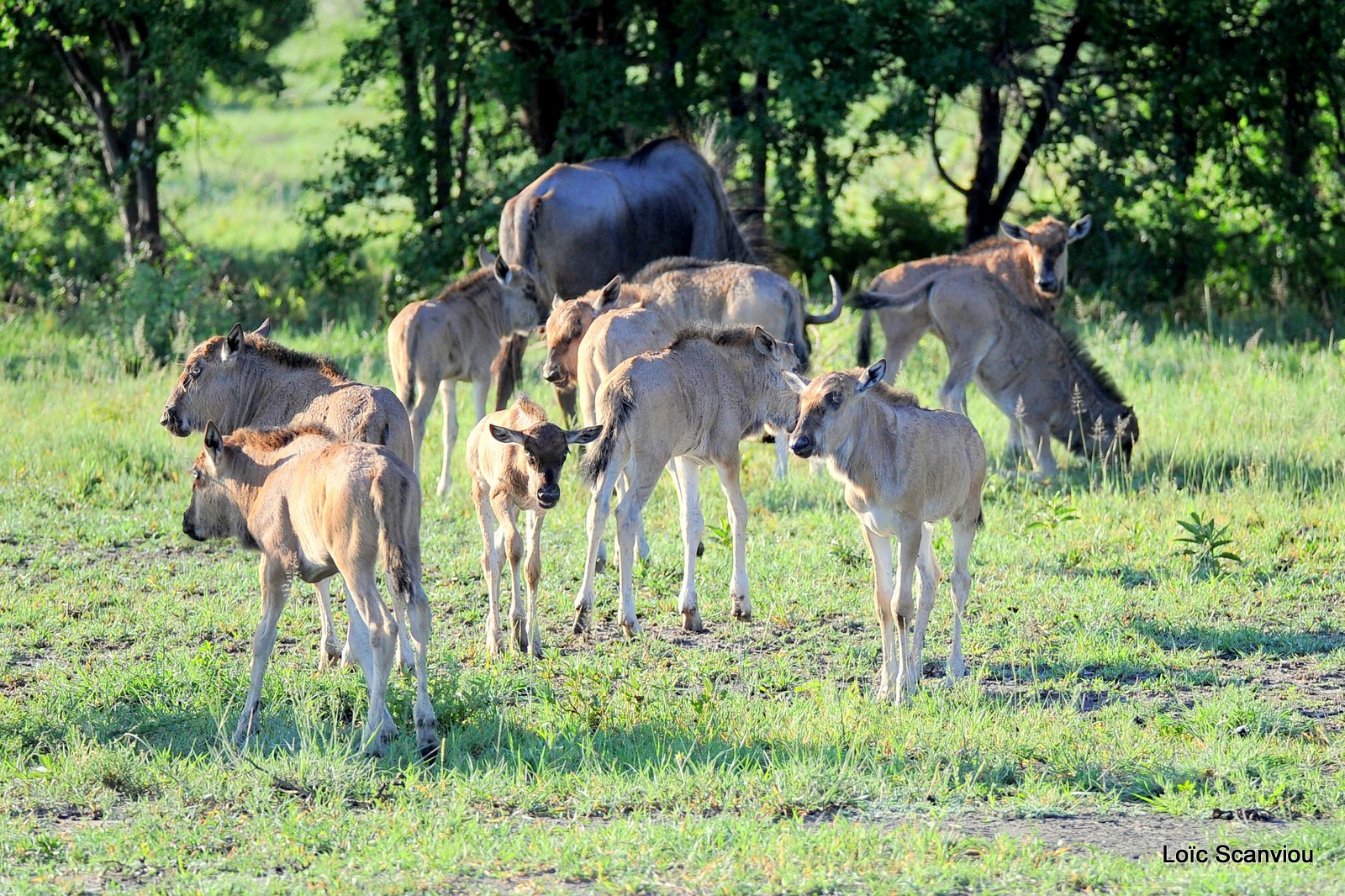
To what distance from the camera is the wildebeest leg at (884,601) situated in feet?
25.1

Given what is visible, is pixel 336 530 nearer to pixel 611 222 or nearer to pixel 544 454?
pixel 544 454

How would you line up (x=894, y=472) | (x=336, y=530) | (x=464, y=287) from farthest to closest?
1. (x=464, y=287)
2. (x=894, y=472)
3. (x=336, y=530)

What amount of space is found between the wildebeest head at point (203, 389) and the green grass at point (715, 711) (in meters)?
1.11

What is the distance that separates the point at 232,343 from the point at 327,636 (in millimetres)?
1813

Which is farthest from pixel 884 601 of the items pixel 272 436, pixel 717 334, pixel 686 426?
pixel 272 436

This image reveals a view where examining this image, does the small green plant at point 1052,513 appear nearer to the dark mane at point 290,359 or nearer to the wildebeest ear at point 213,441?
the dark mane at point 290,359

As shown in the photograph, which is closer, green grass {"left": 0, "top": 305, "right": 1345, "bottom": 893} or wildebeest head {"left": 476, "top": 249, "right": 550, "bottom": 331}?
green grass {"left": 0, "top": 305, "right": 1345, "bottom": 893}

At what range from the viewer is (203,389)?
9.01 meters

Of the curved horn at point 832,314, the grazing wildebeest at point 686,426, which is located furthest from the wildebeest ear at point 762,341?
the curved horn at point 832,314

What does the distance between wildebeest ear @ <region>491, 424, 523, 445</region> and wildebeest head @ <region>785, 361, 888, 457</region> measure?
4.45 feet

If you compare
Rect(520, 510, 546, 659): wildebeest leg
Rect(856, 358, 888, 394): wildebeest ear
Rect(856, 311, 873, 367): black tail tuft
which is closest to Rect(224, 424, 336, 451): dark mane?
Rect(520, 510, 546, 659): wildebeest leg

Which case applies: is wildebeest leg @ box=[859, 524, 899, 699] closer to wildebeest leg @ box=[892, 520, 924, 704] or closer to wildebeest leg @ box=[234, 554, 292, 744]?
wildebeest leg @ box=[892, 520, 924, 704]

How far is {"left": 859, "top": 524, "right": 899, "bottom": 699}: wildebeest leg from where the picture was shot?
765 centimetres

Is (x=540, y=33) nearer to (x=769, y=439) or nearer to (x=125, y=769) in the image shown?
(x=769, y=439)
